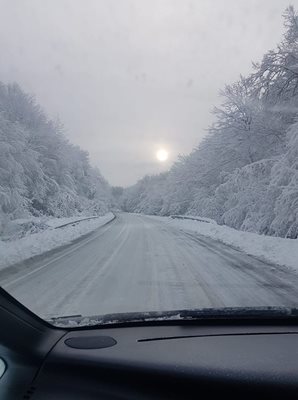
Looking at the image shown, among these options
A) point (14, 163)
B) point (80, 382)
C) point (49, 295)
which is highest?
point (14, 163)

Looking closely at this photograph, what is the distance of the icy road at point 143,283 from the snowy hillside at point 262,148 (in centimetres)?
668

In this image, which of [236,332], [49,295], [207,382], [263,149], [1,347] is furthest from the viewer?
[263,149]

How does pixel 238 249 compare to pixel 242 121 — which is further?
pixel 242 121

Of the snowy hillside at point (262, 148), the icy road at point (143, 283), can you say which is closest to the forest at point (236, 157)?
the snowy hillside at point (262, 148)

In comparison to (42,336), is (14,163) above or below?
above

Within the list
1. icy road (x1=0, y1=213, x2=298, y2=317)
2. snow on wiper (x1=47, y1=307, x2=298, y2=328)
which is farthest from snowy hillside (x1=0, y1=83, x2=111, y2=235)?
snow on wiper (x1=47, y1=307, x2=298, y2=328)

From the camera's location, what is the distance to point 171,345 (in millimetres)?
2930

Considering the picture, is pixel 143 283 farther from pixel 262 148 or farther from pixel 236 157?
pixel 236 157

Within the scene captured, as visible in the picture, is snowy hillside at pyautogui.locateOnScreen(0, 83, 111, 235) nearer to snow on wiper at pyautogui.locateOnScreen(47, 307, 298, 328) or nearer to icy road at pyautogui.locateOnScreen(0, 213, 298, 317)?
icy road at pyautogui.locateOnScreen(0, 213, 298, 317)

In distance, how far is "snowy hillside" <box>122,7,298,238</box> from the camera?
20688mm

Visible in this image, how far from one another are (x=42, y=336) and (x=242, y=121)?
98.1 feet

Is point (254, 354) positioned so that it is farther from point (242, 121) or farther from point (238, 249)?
point (242, 121)

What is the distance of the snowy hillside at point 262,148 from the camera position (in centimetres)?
2069

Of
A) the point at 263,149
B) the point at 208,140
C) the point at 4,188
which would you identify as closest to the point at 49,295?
the point at 4,188
